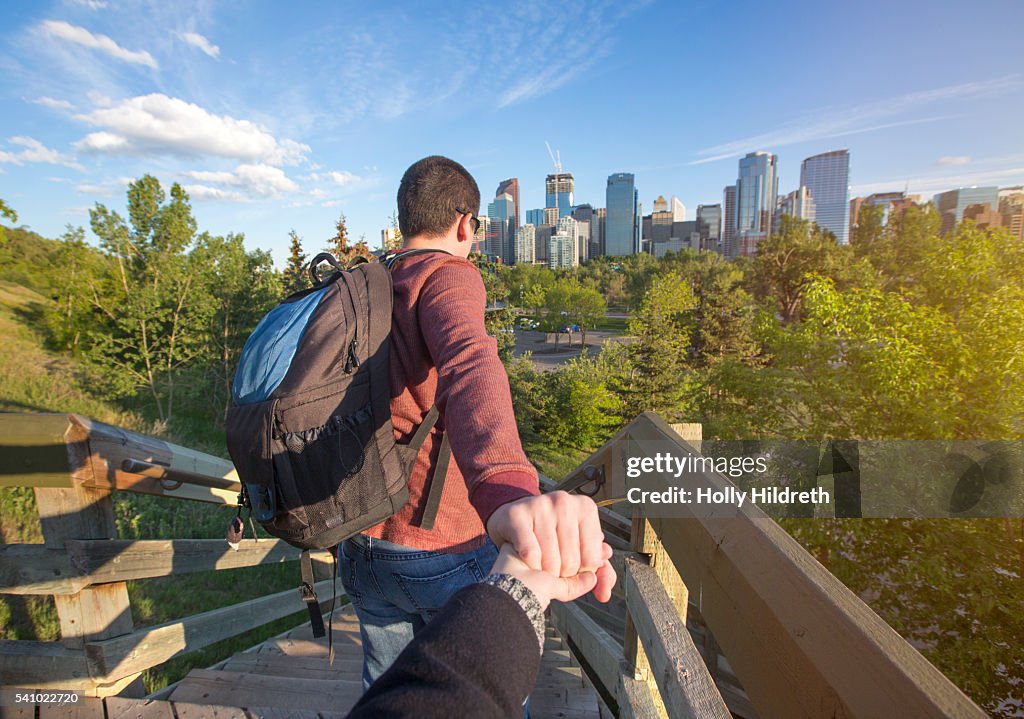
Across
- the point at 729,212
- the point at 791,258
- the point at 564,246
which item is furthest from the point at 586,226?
the point at 791,258

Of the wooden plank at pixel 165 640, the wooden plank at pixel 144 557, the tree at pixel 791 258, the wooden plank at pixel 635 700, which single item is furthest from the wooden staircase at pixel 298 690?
the tree at pixel 791 258

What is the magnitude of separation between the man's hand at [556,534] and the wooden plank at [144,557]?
6.28ft

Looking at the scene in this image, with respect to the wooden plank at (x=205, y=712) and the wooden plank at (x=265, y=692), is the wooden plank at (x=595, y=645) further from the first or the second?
the wooden plank at (x=205, y=712)

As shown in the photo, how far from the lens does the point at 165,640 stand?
6.78ft

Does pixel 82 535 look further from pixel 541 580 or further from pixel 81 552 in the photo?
pixel 541 580

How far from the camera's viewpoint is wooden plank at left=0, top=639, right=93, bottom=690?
1.86 m

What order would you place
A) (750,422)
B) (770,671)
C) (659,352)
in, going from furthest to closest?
(659,352) → (750,422) → (770,671)

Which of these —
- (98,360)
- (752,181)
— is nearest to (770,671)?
(98,360)

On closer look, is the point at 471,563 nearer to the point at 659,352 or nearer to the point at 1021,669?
the point at 1021,669

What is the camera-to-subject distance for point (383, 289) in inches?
48.6

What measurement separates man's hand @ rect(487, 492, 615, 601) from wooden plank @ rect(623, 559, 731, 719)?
1.99 ft

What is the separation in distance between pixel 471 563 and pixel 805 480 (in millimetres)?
9056

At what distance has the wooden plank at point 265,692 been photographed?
214 centimetres

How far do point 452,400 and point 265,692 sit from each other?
2.01 m
